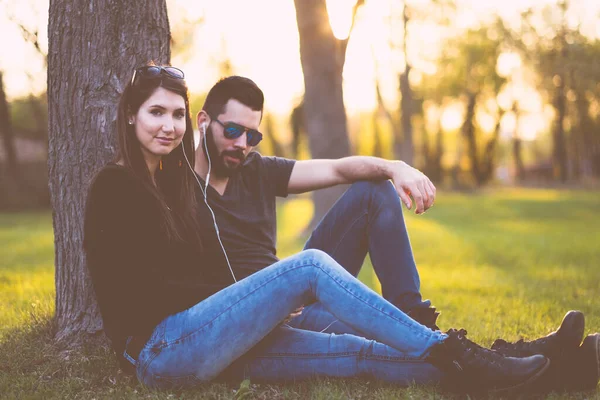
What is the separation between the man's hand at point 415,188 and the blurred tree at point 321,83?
315 inches

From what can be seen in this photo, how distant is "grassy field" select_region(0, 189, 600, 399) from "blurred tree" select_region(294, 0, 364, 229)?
232 cm

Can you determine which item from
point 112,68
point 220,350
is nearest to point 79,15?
point 112,68

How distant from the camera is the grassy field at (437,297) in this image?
10.6 feet

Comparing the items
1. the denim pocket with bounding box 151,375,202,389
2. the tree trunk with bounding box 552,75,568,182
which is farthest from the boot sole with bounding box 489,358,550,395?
the tree trunk with bounding box 552,75,568,182

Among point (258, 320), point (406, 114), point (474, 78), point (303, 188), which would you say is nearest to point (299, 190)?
point (303, 188)

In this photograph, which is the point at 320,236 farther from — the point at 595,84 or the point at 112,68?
the point at 595,84

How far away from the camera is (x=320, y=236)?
4.01 metres

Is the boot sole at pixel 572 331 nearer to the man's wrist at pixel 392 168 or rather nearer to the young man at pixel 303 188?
the young man at pixel 303 188

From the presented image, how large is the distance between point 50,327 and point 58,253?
0.57 metres

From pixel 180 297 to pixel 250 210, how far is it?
0.93m

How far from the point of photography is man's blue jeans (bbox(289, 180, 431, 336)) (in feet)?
11.9

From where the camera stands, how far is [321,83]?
11938 mm

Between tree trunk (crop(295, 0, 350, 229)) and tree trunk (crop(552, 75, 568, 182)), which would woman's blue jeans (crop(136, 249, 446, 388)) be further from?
tree trunk (crop(552, 75, 568, 182))

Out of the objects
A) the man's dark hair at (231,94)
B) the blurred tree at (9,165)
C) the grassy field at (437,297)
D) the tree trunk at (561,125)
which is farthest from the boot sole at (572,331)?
the tree trunk at (561,125)
